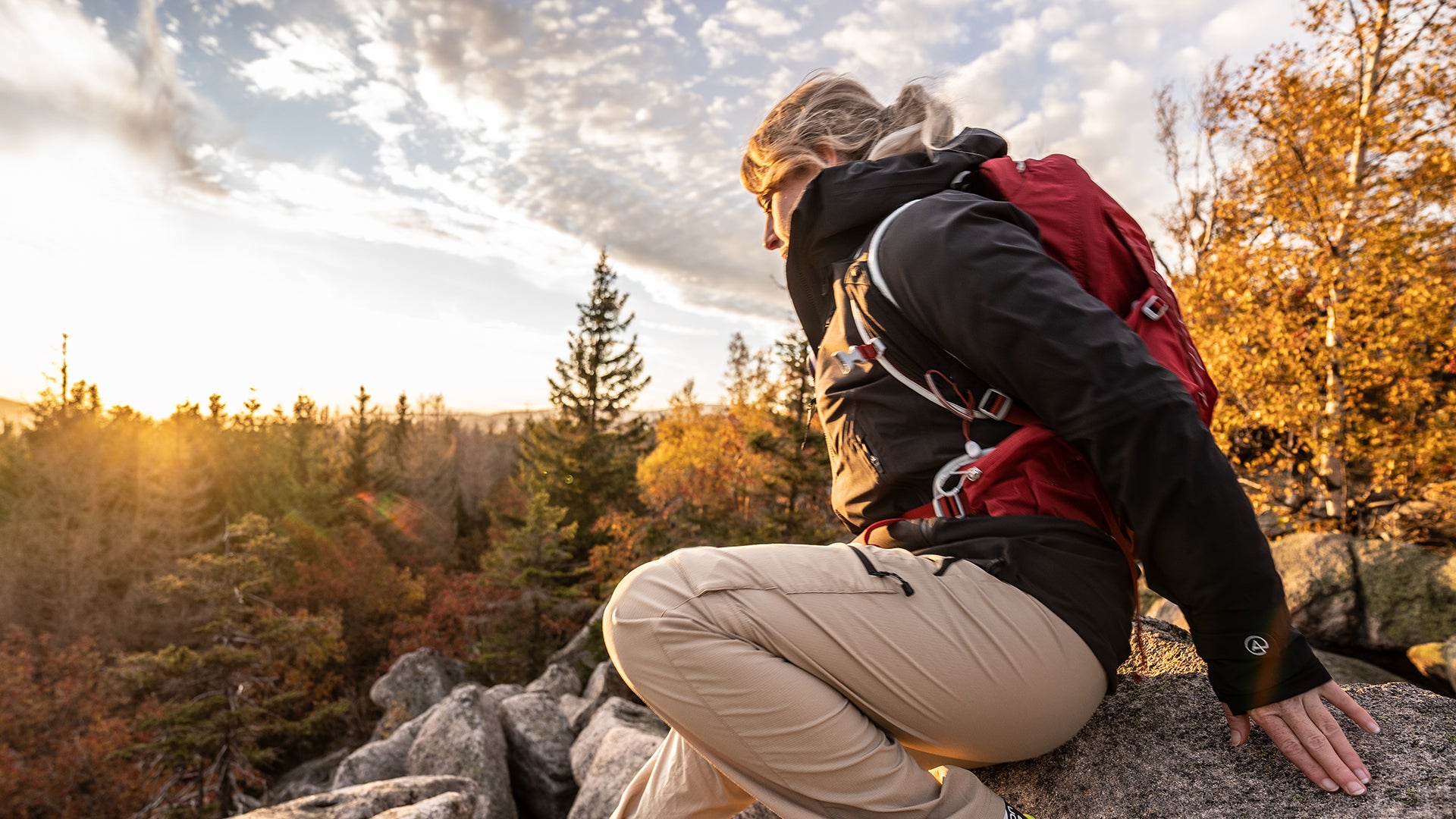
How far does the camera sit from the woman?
118cm

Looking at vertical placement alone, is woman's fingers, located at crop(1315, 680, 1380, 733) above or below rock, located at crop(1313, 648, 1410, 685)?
above

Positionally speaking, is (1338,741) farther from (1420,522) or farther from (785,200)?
(1420,522)

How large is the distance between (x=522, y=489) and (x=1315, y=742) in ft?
97.5

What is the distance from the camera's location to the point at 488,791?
211 inches

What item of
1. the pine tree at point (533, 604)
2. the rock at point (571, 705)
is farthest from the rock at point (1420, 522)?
the pine tree at point (533, 604)

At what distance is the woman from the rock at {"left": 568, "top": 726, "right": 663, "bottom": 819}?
9.61 feet

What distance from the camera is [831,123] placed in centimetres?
182

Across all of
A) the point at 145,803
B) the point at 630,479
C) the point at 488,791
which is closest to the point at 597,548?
the point at 630,479

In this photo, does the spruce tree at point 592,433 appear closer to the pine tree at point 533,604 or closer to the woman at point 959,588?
the pine tree at point 533,604

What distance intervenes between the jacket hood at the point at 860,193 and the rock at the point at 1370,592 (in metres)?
8.11

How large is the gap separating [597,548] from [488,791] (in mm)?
12842

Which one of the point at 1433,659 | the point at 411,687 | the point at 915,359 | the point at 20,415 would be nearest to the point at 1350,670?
the point at 1433,659

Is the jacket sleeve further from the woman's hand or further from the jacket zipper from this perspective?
the jacket zipper

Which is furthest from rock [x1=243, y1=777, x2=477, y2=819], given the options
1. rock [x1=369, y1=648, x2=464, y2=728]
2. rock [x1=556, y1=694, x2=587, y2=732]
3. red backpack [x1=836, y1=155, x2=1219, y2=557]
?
rock [x1=369, y1=648, x2=464, y2=728]
